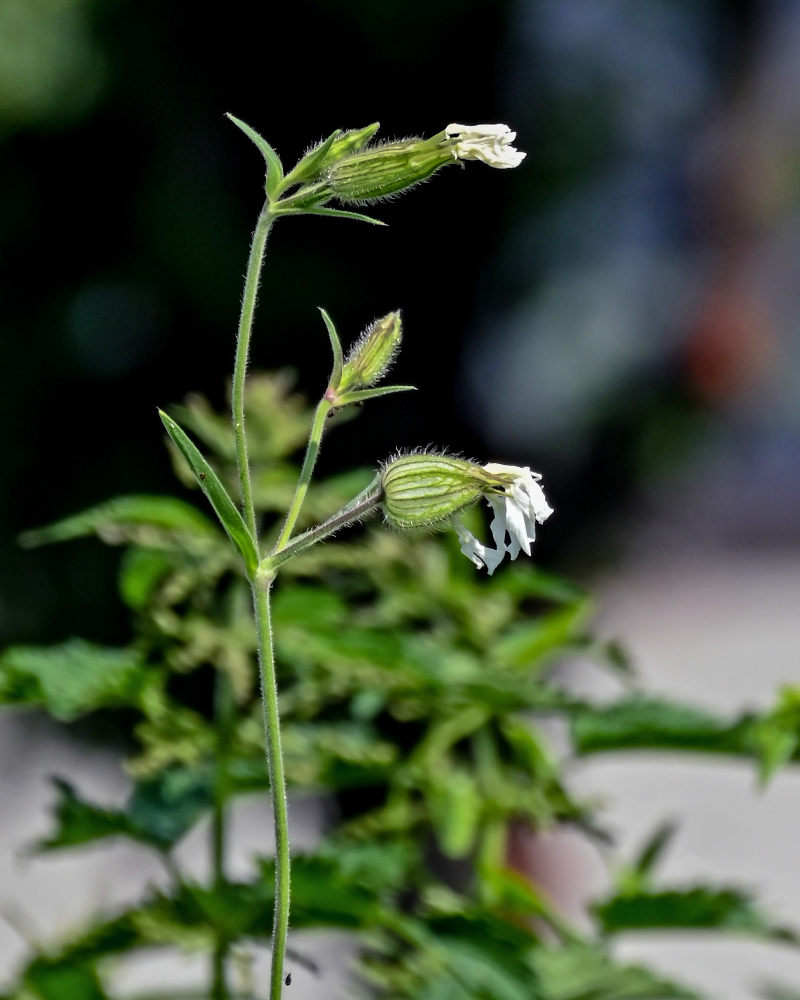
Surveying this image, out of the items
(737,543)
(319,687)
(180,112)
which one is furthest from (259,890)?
(737,543)

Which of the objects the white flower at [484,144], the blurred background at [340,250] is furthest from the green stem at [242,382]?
the blurred background at [340,250]

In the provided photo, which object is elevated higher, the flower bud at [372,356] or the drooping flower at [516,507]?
the flower bud at [372,356]

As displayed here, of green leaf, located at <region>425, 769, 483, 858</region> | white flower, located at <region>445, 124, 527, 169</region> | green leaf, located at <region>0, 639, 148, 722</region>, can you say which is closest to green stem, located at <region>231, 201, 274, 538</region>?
white flower, located at <region>445, 124, 527, 169</region>

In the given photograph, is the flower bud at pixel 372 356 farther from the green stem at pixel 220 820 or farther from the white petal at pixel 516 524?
the green stem at pixel 220 820

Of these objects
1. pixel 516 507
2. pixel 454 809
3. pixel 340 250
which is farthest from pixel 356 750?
pixel 340 250

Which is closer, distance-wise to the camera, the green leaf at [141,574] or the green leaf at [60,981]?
the green leaf at [60,981]

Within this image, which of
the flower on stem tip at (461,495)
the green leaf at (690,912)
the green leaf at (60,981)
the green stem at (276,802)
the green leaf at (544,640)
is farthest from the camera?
the green leaf at (544,640)

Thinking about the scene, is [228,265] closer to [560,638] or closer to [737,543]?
[560,638]

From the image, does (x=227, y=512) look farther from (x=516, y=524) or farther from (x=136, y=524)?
(x=136, y=524)
